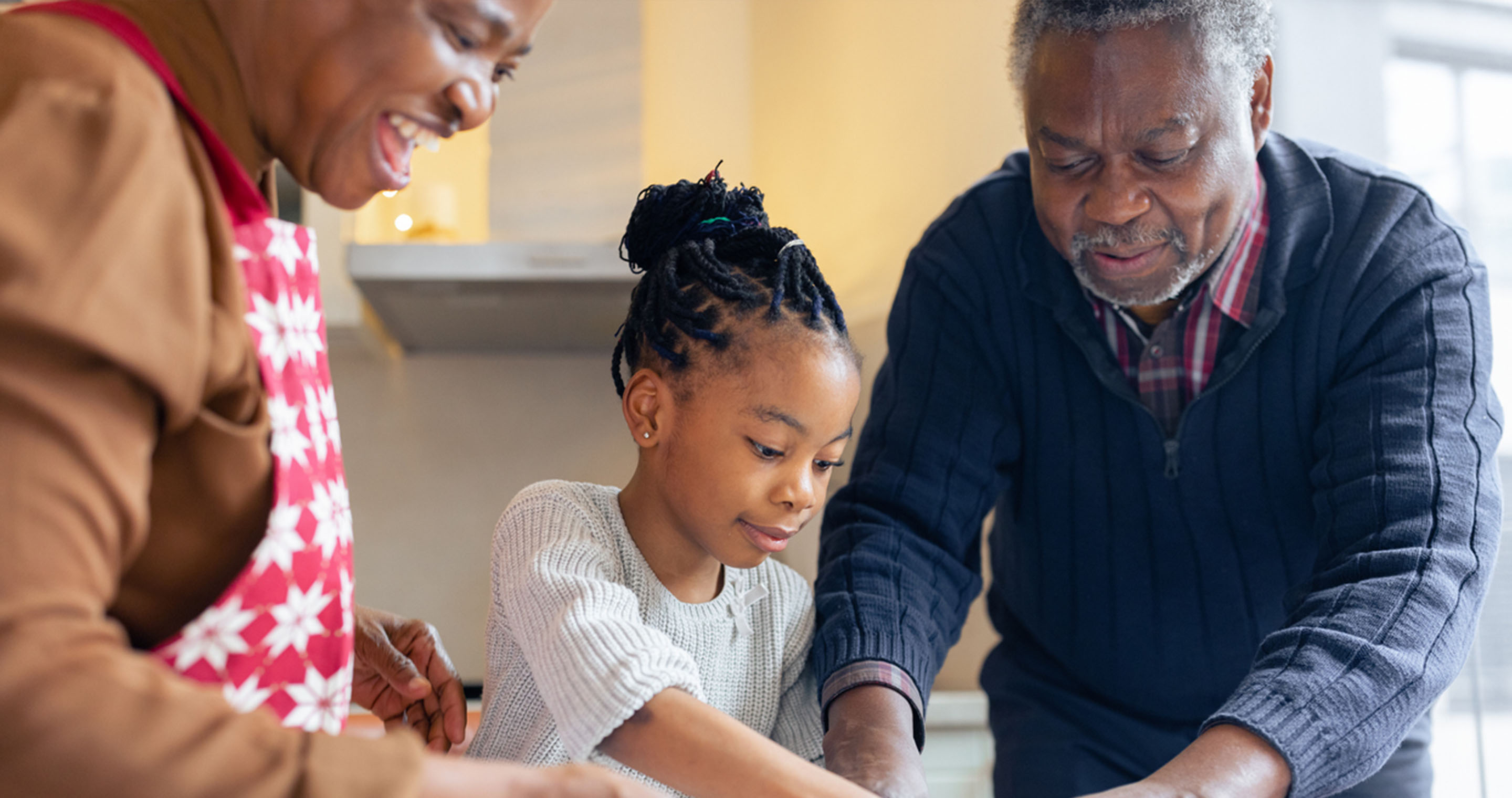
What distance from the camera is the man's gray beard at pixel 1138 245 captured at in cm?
118

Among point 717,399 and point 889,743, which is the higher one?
point 717,399

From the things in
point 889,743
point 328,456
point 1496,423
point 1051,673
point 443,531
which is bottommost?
point 443,531

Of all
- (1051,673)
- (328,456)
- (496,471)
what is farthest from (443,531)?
(328,456)

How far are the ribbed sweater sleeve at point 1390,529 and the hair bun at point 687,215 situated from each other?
58 cm

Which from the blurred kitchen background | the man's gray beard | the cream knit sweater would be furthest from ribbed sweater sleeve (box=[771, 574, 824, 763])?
the blurred kitchen background

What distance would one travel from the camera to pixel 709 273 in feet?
3.33

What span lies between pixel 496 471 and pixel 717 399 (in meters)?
1.61

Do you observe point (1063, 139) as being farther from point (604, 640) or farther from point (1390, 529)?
point (604, 640)

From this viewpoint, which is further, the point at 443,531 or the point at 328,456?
the point at 443,531

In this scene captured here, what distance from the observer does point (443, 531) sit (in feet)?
8.18

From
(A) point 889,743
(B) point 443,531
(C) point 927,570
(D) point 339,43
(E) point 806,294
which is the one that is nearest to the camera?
(D) point 339,43

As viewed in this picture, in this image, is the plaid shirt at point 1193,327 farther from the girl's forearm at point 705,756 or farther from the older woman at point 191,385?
the older woman at point 191,385

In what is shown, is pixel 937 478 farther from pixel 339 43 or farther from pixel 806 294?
pixel 339 43

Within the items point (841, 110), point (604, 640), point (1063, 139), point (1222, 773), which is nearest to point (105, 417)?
point (604, 640)
